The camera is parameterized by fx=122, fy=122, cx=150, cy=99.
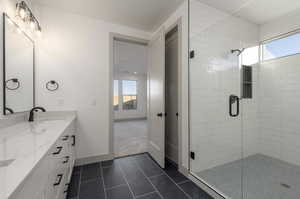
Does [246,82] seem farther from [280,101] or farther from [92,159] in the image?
[92,159]

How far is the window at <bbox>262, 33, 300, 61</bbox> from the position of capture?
6.46 feet

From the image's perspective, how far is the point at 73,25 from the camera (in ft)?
7.05

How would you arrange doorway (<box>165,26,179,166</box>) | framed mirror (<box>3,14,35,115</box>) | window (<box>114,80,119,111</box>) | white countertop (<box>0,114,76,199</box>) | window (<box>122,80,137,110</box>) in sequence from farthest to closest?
window (<box>122,80,137,110</box>), window (<box>114,80,119,111</box>), doorway (<box>165,26,179,166</box>), framed mirror (<box>3,14,35,115</box>), white countertop (<box>0,114,76,199</box>)

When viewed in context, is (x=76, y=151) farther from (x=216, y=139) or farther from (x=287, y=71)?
(x=287, y=71)

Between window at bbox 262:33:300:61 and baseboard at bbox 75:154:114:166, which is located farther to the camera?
baseboard at bbox 75:154:114:166

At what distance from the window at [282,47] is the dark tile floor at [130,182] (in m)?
2.58

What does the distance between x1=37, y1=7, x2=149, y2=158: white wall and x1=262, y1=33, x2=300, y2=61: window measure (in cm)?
271

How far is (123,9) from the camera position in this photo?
79.7 inches

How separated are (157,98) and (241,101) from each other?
4.70 feet

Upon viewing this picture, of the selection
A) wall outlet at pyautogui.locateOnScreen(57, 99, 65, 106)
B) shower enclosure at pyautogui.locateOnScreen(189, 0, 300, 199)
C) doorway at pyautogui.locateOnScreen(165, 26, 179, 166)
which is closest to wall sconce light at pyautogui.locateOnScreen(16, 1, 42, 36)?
wall outlet at pyautogui.locateOnScreen(57, 99, 65, 106)

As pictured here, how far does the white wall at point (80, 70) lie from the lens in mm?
2016

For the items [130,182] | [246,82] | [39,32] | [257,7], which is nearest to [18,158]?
[130,182]

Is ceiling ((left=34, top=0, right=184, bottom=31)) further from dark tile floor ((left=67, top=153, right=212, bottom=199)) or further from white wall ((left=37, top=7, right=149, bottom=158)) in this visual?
dark tile floor ((left=67, top=153, right=212, bottom=199))

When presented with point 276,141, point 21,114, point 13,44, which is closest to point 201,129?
point 276,141
